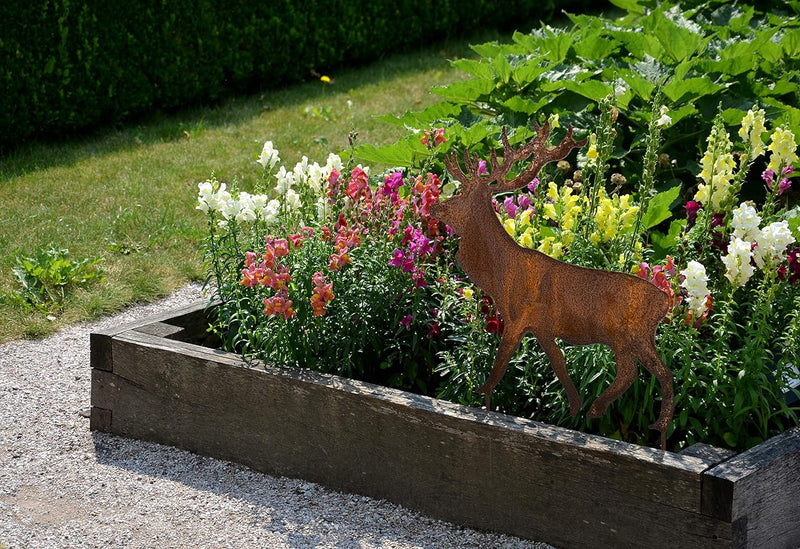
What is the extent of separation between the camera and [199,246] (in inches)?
258

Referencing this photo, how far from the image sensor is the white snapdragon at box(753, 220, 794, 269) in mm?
3363

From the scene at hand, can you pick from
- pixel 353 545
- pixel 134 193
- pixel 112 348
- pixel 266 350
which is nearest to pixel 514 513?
pixel 353 545

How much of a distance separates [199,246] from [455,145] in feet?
7.43

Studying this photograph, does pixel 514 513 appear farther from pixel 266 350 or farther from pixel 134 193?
pixel 134 193

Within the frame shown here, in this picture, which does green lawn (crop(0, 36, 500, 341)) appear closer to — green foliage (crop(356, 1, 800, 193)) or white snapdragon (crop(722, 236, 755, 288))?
green foliage (crop(356, 1, 800, 193))

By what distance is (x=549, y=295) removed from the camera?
3371 millimetres

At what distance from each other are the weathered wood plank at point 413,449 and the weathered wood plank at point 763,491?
59 millimetres

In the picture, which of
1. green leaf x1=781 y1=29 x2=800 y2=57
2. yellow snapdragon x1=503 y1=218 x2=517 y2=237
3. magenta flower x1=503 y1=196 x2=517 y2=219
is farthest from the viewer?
green leaf x1=781 y1=29 x2=800 y2=57

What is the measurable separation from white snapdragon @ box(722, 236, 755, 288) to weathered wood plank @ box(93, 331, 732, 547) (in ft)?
2.07

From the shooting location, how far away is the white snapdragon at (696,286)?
332 centimetres

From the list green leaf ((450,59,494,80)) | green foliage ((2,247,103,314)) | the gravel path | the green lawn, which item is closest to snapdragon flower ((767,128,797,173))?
the gravel path

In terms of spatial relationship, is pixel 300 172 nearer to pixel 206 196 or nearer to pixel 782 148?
pixel 206 196

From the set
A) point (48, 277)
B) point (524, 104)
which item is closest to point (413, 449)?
point (524, 104)

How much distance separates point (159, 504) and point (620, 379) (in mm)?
1654
